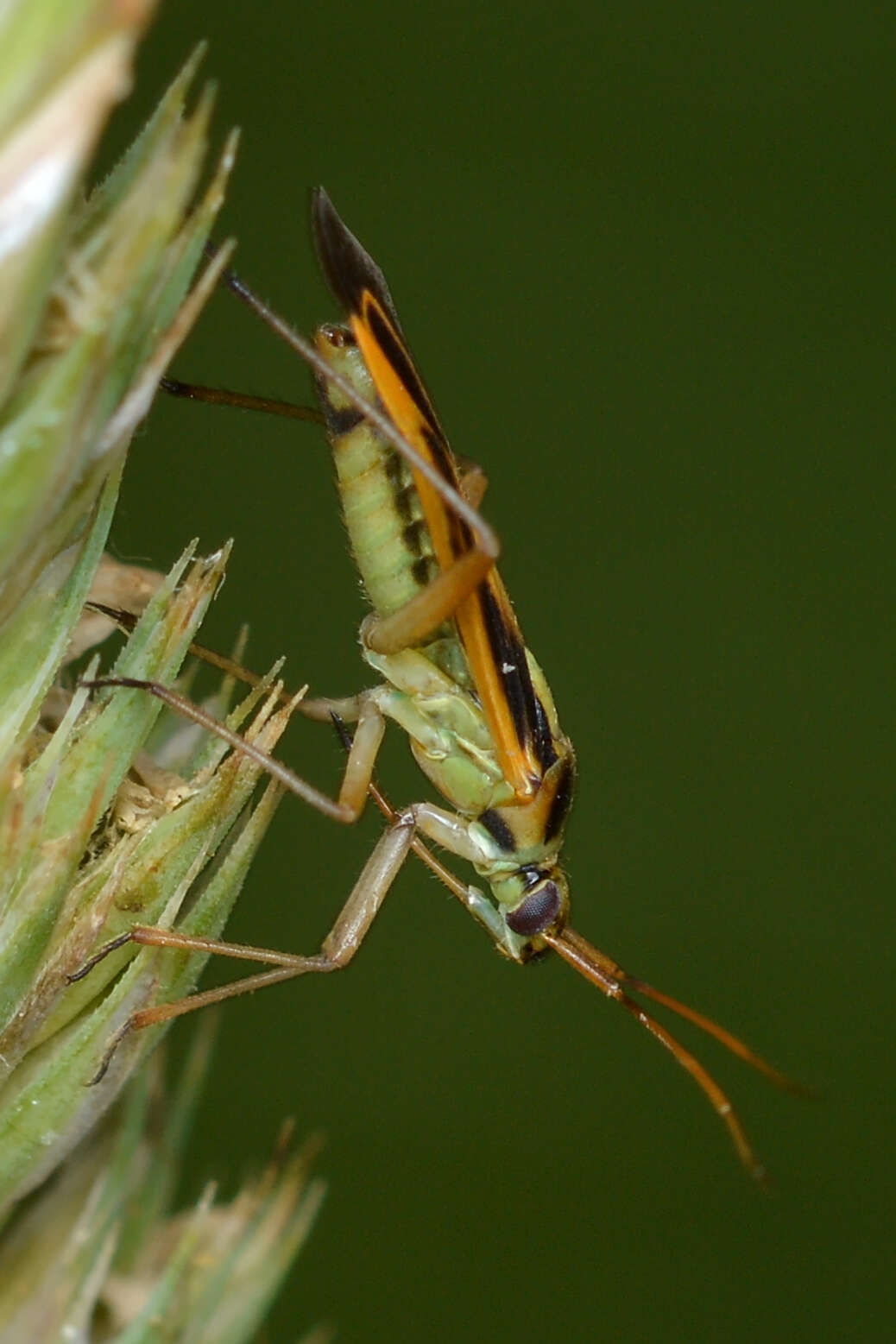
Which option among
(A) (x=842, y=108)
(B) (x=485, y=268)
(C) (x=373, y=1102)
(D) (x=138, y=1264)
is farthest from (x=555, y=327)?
(D) (x=138, y=1264)

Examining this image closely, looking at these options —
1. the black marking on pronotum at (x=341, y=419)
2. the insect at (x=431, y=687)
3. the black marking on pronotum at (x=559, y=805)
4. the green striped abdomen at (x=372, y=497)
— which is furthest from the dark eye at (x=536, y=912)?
the black marking on pronotum at (x=341, y=419)

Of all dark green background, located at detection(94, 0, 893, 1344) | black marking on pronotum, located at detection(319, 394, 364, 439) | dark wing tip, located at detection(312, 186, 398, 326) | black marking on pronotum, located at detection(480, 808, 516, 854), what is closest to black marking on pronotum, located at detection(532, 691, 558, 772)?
black marking on pronotum, located at detection(480, 808, 516, 854)

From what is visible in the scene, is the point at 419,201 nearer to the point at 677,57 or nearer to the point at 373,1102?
the point at 677,57

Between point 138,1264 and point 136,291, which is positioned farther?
point 138,1264

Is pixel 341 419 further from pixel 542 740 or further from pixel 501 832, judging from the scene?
pixel 501 832

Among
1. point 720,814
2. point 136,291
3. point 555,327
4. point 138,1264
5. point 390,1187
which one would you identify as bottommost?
point 390,1187

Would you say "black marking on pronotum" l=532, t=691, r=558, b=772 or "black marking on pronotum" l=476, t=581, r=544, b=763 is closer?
"black marking on pronotum" l=476, t=581, r=544, b=763

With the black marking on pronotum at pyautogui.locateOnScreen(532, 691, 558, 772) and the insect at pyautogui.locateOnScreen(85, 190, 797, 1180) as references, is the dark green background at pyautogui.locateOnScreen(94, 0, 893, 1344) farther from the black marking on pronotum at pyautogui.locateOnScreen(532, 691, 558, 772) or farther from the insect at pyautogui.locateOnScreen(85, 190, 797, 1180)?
the black marking on pronotum at pyautogui.locateOnScreen(532, 691, 558, 772)
